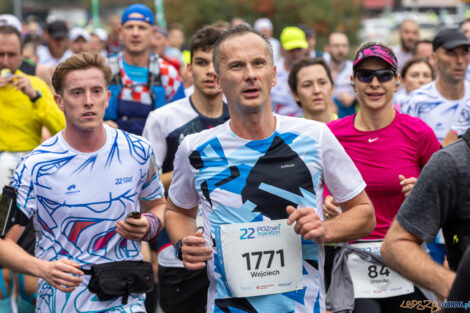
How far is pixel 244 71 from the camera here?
12.8 ft

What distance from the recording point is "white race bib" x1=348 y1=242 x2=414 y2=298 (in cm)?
507

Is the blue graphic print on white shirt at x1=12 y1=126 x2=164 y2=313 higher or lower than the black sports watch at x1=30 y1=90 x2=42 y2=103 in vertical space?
lower

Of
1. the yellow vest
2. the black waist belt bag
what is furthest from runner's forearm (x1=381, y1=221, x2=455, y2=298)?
the yellow vest

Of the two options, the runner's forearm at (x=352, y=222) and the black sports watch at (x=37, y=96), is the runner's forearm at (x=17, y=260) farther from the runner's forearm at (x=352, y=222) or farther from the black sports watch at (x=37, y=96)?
the black sports watch at (x=37, y=96)

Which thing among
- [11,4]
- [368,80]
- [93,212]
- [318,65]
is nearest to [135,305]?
[93,212]

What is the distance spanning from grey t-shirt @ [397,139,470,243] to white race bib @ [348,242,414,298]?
2.16m

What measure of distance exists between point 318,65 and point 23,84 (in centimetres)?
247

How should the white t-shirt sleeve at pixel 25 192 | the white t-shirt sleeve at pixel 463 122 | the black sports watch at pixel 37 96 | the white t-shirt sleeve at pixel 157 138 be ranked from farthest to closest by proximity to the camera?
1. the black sports watch at pixel 37 96
2. the white t-shirt sleeve at pixel 463 122
3. the white t-shirt sleeve at pixel 157 138
4. the white t-shirt sleeve at pixel 25 192

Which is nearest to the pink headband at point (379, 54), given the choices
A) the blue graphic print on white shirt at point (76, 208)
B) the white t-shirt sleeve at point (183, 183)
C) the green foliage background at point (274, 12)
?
the white t-shirt sleeve at point (183, 183)

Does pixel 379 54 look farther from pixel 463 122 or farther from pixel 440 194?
pixel 440 194

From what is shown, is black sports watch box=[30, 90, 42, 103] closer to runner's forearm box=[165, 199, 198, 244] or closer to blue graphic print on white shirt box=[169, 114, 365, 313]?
runner's forearm box=[165, 199, 198, 244]

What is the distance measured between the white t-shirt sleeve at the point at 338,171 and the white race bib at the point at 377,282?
1.22 m

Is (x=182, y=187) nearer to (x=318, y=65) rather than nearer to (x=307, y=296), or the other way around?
(x=307, y=296)

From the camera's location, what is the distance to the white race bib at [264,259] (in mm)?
3781
